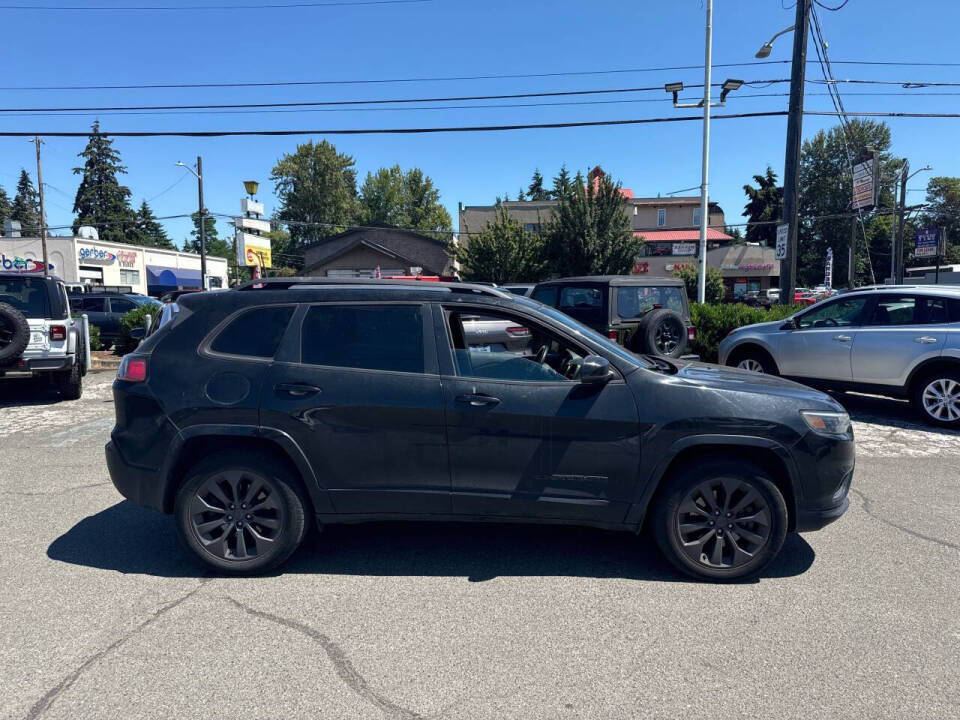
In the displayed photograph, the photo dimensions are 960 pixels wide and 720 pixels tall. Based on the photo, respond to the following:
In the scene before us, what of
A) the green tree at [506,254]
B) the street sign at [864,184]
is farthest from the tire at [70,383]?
the green tree at [506,254]

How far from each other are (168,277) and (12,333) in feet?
156

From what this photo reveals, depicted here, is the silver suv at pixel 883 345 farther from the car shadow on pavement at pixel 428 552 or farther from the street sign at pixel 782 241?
the car shadow on pavement at pixel 428 552

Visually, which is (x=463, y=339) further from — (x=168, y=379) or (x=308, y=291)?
(x=168, y=379)

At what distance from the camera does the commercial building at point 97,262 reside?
142ft

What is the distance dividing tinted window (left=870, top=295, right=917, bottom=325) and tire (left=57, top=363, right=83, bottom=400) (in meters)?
11.6

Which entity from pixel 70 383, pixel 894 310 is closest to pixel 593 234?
pixel 894 310

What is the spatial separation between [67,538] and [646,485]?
4018 millimetres

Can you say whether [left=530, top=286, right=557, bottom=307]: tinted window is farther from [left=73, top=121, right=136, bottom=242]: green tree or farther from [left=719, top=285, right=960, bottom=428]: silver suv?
[left=73, top=121, right=136, bottom=242]: green tree

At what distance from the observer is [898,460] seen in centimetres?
655

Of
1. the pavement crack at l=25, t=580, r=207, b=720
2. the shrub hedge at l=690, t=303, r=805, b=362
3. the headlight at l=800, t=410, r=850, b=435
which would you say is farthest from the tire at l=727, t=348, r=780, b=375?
the pavement crack at l=25, t=580, r=207, b=720

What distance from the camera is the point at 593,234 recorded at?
29438mm

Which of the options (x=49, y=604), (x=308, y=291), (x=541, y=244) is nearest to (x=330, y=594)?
(x=49, y=604)

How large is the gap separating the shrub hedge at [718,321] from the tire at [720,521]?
8.72m

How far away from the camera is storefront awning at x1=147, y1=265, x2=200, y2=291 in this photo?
5034 centimetres
